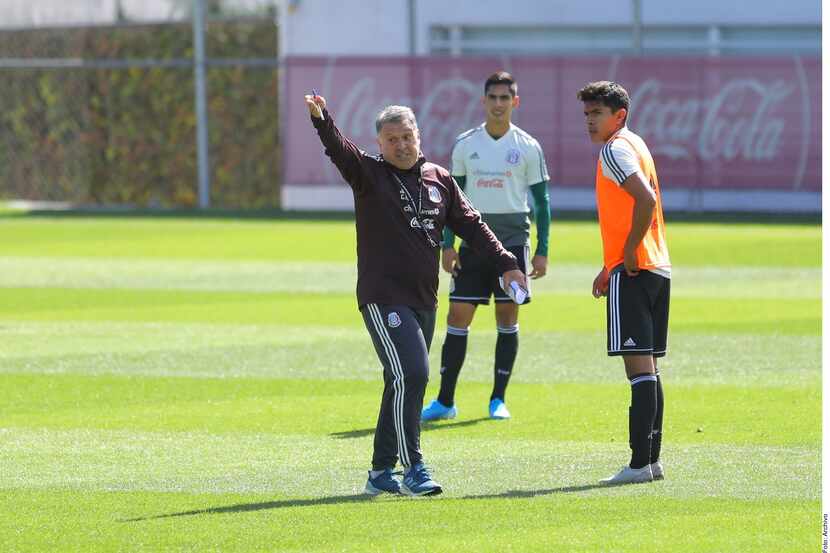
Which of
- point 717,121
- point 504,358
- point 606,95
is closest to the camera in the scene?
point 606,95

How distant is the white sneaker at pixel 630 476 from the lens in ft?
28.2

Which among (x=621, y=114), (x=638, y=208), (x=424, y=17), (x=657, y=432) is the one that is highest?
(x=424, y=17)

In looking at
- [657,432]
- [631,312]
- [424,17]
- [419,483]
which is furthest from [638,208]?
[424,17]

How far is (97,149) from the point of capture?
3491 centimetres

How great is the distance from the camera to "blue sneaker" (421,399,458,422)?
10867mm

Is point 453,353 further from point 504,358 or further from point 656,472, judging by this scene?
point 656,472

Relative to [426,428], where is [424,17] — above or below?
above

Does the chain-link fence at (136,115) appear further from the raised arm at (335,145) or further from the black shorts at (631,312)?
the raised arm at (335,145)

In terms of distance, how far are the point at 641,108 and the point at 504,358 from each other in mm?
19936

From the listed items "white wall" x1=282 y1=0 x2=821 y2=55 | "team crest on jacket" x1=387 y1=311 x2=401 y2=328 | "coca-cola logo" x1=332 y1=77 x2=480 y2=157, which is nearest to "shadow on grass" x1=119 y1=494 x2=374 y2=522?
"team crest on jacket" x1=387 y1=311 x2=401 y2=328

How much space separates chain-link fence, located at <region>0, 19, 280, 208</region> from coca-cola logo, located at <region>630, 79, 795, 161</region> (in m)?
7.26

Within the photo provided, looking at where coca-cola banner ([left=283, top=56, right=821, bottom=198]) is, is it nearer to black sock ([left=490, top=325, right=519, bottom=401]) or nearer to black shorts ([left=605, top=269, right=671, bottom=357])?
black sock ([left=490, top=325, right=519, bottom=401])

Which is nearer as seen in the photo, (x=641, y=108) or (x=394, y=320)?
(x=394, y=320)

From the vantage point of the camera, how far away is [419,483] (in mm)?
8266
